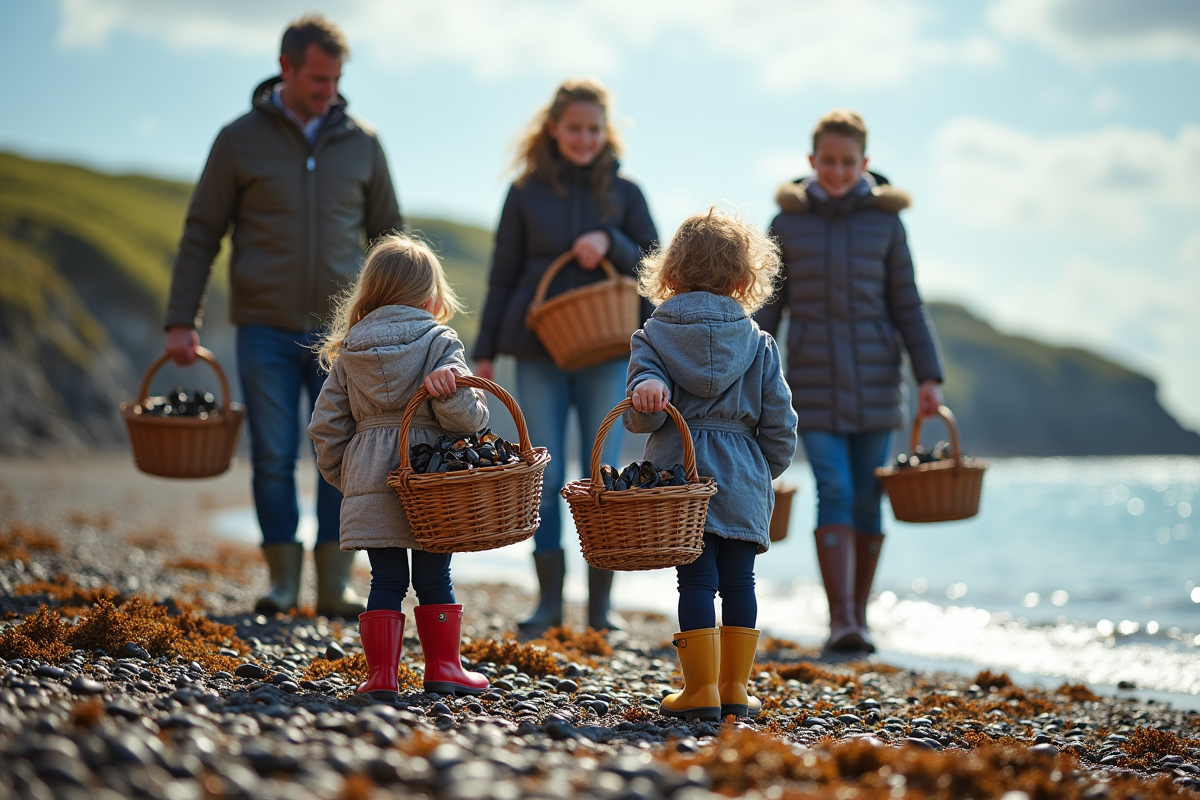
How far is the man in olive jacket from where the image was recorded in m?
5.31

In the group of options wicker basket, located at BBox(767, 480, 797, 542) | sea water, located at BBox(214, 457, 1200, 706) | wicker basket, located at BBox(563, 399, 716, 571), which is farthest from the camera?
sea water, located at BBox(214, 457, 1200, 706)

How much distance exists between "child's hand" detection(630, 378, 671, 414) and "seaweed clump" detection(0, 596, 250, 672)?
192 cm

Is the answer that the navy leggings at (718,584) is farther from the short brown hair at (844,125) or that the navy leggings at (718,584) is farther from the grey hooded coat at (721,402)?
the short brown hair at (844,125)

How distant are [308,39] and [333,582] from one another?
2.82 m

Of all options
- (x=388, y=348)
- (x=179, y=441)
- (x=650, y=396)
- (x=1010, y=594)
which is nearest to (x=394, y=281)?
(x=388, y=348)

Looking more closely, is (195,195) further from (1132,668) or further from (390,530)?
(1132,668)

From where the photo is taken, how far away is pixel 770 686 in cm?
445

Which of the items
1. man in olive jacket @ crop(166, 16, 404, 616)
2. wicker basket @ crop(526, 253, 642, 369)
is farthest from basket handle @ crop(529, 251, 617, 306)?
man in olive jacket @ crop(166, 16, 404, 616)

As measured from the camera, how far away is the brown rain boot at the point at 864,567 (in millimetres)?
5812

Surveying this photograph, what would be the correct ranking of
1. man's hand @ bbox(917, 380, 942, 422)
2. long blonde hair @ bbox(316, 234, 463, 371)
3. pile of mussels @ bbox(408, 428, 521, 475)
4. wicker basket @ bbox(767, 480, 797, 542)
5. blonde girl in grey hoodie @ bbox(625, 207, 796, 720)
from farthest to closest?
1. wicker basket @ bbox(767, 480, 797, 542)
2. man's hand @ bbox(917, 380, 942, 422)
3. long blonde hair @ bbox(316, 234, 463, 371)
4. blonde girl in grey hoodie @ bbox(625, 207, 796, 720)
5. pile of mussels @ bbox(408, 428, 521, 475)

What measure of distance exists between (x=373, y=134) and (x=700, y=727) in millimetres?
3820

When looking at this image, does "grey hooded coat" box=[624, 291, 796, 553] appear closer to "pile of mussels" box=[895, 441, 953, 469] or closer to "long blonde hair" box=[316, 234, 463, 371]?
"long blonde hair" box=[316, 234, 463, 371]

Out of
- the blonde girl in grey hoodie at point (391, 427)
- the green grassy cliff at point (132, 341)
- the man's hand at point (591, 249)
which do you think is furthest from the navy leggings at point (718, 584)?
the man's hand at point (591, 249)

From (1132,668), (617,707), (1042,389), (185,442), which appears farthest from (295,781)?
(1042,389)
